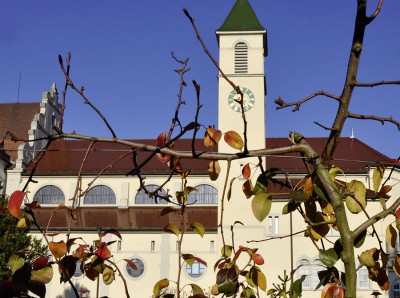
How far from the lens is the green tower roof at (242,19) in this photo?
33.8 meters

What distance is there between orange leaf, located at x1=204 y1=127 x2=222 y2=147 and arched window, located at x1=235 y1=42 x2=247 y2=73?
31.5 meters

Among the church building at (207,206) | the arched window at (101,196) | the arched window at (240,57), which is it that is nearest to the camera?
the church building at (207,206)

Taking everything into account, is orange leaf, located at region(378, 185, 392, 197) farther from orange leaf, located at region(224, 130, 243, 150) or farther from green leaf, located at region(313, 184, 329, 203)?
orange leaf, located at region(224, 130, 243, 150)

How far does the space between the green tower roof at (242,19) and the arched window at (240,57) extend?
3.34 ft

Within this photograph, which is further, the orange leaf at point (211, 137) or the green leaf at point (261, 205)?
the orange leaf at point (211, 137)

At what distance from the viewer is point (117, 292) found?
31.1 meters

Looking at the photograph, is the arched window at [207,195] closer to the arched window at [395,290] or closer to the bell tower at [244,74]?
the bell tower at [244,74]

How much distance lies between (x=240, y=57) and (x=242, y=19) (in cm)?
272

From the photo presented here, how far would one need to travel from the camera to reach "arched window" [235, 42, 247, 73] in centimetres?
3338

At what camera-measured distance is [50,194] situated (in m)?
35.4

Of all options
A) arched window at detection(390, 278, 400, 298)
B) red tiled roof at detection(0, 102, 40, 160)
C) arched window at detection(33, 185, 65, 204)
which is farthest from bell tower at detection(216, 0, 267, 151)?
red tiled roof at detection(0, 102, 40, 160)

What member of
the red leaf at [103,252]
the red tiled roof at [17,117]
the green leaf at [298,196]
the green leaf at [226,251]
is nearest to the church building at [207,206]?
the red tiled roof at [17,117]

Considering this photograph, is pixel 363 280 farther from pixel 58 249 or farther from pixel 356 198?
pixel 58 249

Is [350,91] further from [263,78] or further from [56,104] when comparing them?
[56,104]
